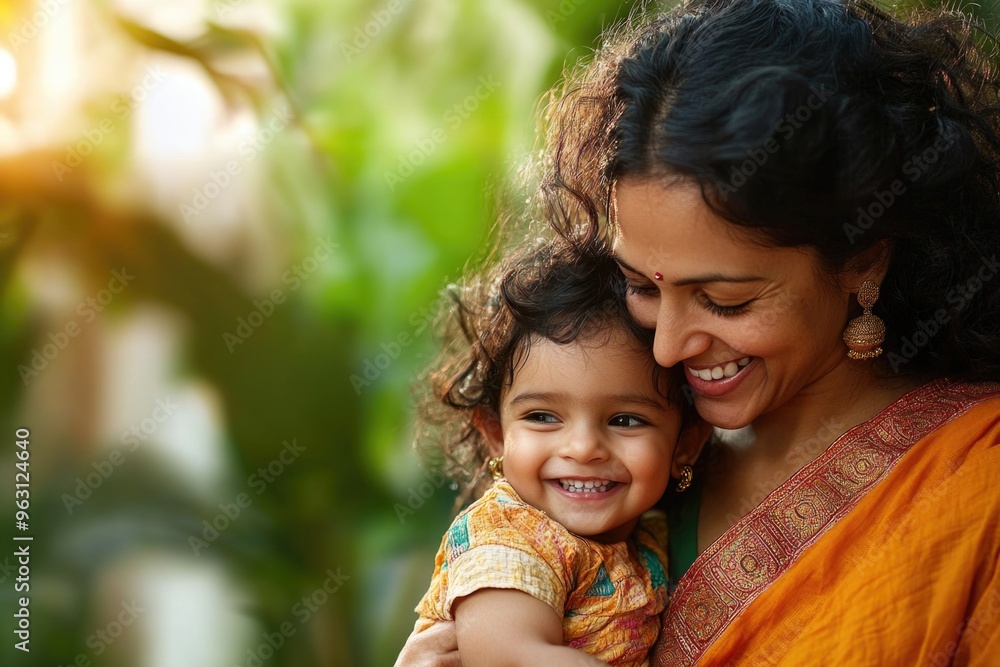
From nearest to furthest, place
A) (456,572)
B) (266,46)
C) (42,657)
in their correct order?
(456,572)
(42,657)
(266,46)

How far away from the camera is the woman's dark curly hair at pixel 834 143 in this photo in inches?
60.6

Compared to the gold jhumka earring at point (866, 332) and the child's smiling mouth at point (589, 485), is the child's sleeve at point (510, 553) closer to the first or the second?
the child's smiling mouth at point (589, 485)

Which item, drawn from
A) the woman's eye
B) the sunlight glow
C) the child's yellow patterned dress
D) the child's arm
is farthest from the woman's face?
the sunlight glow

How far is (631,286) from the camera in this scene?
1734 mm

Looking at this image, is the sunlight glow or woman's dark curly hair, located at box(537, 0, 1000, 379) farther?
the sunlight glow

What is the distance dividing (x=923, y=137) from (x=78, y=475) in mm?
2821

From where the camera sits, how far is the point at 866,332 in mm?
1729

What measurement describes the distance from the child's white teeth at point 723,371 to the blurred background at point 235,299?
1.73m

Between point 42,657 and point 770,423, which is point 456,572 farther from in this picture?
point 42,657

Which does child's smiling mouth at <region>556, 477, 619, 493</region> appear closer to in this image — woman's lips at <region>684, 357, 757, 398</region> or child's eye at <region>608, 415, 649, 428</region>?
child's eye at <region>608, 415, 649, 428</region>

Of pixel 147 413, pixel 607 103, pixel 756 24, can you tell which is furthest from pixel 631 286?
pixel 147 413

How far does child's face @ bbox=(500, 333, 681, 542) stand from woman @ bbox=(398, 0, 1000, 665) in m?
0.09

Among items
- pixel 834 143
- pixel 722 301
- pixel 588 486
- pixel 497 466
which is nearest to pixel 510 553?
pixel 588 486

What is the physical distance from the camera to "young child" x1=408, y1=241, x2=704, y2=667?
63.2 inches
